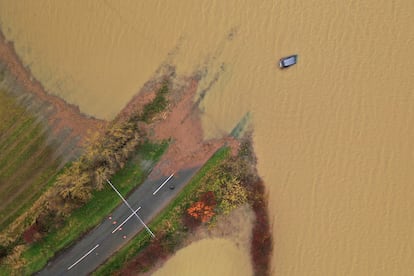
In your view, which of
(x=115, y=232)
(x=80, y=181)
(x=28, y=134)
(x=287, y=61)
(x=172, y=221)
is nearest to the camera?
(x=80, y=181)

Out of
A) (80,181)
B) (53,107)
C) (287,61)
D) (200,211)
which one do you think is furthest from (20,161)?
(287,61)

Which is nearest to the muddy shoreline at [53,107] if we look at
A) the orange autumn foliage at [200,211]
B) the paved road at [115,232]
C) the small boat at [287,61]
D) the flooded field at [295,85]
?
the flooded field at [295,85]

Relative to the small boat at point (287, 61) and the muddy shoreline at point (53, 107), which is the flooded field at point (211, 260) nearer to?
the muddy shoreline at point (53, 107)

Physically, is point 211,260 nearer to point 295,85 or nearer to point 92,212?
point 92,212

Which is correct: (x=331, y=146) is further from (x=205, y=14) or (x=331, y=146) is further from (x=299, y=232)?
(x=205, y=14)

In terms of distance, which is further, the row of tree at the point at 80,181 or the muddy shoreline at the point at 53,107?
the muddy shoreline at the point at 53,107

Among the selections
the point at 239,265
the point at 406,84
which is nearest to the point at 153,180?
the point at 239,265
